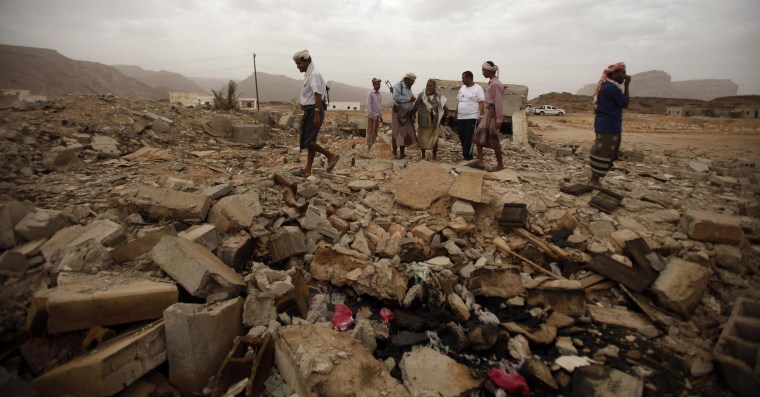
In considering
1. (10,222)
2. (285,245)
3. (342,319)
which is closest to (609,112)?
(342,319)

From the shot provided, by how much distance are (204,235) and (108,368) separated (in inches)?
47.7

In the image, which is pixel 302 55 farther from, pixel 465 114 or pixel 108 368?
pixel 108 368

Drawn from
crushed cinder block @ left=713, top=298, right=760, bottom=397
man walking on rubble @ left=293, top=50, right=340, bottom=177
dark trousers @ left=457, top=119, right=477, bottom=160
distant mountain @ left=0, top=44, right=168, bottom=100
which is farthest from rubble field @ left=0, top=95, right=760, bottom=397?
distant mountain @ left=0, top=44, right=168, bottom=100

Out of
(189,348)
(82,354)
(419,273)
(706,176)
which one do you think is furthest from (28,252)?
(706,176)

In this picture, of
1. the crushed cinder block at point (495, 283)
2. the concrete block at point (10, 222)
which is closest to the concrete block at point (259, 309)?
the crushed cinder block at point (495, 283)

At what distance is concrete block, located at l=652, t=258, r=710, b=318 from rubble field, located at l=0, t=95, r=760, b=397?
0.02m

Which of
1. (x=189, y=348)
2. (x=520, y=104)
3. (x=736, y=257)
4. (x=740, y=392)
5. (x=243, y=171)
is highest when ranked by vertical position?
(x=520, y=104)

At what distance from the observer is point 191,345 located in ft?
6.18

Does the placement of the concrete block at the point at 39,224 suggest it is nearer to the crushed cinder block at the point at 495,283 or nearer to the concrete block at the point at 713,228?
the crushed cinder block at the point at 495,283

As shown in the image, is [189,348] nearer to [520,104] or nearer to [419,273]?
[419,273]

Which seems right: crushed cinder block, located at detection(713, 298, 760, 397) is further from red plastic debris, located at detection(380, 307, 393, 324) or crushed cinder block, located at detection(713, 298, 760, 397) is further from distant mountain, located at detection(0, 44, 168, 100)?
distant mountain, located at detection(0, 44, 168, 100)

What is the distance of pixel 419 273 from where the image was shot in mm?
2916

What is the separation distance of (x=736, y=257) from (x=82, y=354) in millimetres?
4922

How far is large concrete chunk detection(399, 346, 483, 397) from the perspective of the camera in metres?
1.98
